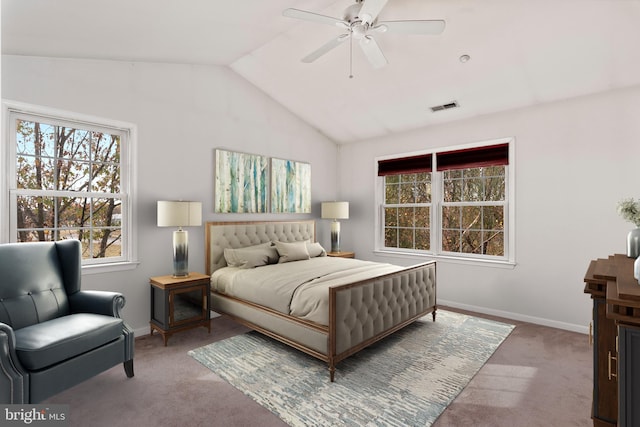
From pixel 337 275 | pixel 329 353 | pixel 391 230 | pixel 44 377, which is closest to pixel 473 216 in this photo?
pixel 391 230

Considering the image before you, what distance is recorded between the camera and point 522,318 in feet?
13.1

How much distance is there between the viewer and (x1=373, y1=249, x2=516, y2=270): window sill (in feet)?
13.6

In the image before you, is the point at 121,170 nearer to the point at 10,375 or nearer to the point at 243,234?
the point at 243,234

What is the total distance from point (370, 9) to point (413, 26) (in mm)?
379

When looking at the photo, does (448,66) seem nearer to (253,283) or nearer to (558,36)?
(558,36)

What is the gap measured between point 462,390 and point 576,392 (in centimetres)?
84

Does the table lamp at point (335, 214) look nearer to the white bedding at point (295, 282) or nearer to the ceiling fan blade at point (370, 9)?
the white bedding at point (295, 282)

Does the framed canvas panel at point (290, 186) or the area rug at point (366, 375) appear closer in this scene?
the area rug at point (366, 375)

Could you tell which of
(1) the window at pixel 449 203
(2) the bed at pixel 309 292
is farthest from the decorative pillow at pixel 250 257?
(1) the window at pixel 449 203

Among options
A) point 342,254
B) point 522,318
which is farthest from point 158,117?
point 522,318

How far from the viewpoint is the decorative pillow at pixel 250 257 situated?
3848 mm

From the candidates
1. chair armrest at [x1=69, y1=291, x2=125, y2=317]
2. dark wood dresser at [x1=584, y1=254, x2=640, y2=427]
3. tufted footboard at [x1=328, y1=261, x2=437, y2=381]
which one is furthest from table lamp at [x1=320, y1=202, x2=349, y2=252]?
dark wood dresser at [x1=584, y1=254, x2=640, y2=427]

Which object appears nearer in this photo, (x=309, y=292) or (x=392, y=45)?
(x=309, y=292)

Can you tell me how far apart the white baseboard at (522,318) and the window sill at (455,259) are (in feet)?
1.90
